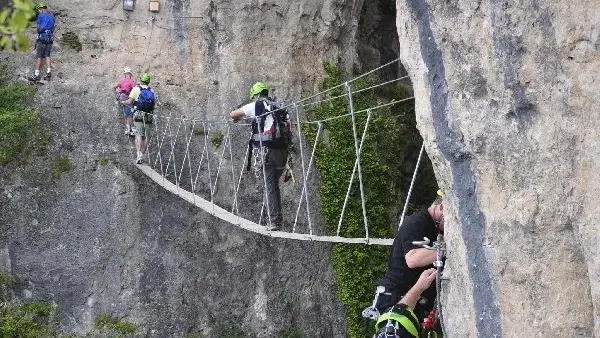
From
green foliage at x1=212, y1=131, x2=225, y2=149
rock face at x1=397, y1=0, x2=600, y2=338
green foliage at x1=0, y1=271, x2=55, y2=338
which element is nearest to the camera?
rock face at x1=397, y1=0, x2=600, y2=338

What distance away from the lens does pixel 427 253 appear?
3594mm

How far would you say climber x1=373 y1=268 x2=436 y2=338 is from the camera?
3502 mm

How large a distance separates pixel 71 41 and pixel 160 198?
1.91m

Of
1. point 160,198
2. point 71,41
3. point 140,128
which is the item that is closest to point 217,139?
point 160,198

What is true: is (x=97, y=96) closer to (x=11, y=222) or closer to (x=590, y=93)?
(x=11, y=222)

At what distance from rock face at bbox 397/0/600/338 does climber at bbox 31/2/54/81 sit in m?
5.58

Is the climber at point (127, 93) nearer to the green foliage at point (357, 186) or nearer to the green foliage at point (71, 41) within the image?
the green foliage at point (71, 41)

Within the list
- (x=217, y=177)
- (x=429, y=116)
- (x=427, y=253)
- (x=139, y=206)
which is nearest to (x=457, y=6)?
(x=429, y=116)

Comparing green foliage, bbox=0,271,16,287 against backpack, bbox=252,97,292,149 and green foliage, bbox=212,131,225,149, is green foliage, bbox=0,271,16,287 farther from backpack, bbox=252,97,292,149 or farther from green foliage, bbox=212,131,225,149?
backpack, bbox=252,97,292,149

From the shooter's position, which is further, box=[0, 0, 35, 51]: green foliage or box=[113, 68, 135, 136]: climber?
box=[113, 68, 135, 136]: climber

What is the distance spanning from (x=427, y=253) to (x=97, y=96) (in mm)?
5688

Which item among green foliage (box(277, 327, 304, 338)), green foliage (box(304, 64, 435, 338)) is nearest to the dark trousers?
green foliage (box(304, 64, 435, 338))

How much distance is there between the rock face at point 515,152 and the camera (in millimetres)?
2869

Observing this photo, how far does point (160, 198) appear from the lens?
27.2 feet
